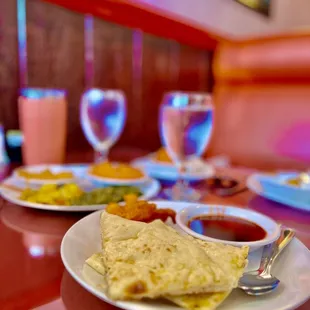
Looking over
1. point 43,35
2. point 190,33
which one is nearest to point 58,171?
point 43,35

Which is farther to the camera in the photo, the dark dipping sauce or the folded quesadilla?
the dark dipping sauce

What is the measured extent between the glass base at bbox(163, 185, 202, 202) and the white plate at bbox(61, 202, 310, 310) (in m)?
0.35

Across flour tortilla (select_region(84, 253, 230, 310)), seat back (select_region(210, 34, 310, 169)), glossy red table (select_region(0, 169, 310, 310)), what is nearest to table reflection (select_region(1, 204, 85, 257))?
glossy red table (select_region(0, 169, 310, 310))

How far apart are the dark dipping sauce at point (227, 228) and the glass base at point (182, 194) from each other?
26 centimetres

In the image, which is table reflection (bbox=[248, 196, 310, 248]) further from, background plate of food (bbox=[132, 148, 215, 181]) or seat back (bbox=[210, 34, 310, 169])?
seat back (bbox=[210, 34, 310, 169])

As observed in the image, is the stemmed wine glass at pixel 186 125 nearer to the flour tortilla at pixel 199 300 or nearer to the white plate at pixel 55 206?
the white plate at pixel 55 206

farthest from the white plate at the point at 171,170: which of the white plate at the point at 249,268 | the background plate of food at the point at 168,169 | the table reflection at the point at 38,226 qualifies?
the white plate at the point at 249,268

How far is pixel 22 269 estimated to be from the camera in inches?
21.3

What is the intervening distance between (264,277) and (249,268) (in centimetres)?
5

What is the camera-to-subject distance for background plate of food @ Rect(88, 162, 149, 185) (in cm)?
91

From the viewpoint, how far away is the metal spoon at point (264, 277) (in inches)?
17.7

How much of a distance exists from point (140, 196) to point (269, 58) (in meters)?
1.82

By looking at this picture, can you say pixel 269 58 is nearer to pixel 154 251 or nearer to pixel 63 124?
pixel 63 124

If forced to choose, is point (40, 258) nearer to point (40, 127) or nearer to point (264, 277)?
point (264, 277)
